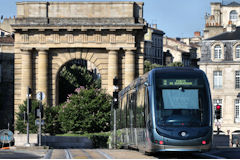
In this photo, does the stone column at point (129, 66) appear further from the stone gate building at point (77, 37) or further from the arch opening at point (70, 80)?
the arch opening at point (70, 80)

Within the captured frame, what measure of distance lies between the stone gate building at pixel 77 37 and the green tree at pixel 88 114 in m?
1.44

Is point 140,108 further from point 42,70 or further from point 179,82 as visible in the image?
point 42,70


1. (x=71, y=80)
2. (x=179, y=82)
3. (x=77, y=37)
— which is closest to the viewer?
(x=179, y=82)

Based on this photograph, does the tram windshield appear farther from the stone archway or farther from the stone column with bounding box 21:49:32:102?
the stone column with bounding box 21:49:32:102

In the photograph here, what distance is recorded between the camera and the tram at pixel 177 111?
105 ft

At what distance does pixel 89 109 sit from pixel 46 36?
7667 millimetres

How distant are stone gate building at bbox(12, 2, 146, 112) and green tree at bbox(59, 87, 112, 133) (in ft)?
4.71

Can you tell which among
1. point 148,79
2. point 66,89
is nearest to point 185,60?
point 66,89

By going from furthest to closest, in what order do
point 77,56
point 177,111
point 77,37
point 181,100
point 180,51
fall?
point 180,51
point 77,56
point 77,37
point 181,100
point 177,111

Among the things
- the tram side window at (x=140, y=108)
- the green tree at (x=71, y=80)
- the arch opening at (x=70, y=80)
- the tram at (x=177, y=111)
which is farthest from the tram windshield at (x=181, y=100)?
the arch opening at (x=70, y=80)

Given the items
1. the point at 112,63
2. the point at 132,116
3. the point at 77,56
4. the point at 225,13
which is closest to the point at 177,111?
the point at 132,116

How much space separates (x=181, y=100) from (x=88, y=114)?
4125cm

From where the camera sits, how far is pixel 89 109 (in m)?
73.8

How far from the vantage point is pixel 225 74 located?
312ft
